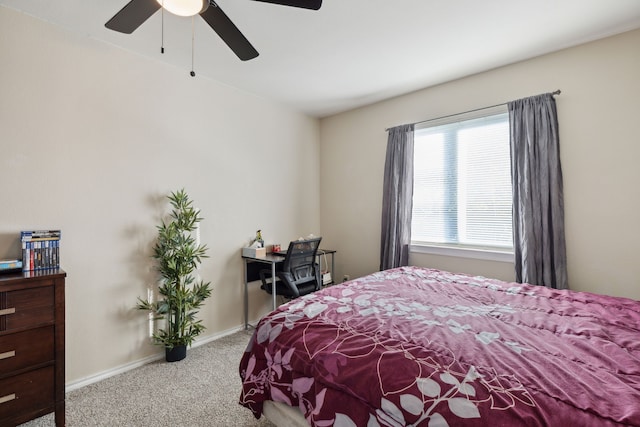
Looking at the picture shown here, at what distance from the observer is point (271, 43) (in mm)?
2307

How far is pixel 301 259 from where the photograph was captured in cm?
304

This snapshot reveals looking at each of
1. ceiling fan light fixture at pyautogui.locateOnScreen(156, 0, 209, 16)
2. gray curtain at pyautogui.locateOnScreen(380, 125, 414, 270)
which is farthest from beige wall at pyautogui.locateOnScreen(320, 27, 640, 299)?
ceiling fan light fixture at pyautogui.locateOnScreen(156, 0, 209, 16)

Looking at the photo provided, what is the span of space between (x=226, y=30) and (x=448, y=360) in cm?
195

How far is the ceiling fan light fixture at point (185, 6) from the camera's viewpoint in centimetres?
141

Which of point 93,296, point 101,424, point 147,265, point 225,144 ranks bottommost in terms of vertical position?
point 101,424

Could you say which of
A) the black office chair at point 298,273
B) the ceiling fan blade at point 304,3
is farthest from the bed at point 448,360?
the ceiling fan blade at point 304,3

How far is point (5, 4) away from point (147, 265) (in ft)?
6.42

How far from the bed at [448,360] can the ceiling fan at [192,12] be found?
1565 mm

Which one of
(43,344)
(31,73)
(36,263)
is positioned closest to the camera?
(43,344)

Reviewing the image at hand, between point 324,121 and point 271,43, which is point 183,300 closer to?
point 271,43

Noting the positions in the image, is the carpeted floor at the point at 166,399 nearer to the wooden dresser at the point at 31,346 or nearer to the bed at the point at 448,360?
the wooden dresser at the point at 31,346

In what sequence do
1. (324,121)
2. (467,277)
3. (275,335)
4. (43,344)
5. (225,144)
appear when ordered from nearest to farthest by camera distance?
(275,335), (43,344), (467,277), (225,144), (324,121)

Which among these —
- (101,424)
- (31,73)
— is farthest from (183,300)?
(31,73)

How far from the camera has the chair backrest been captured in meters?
2.89
